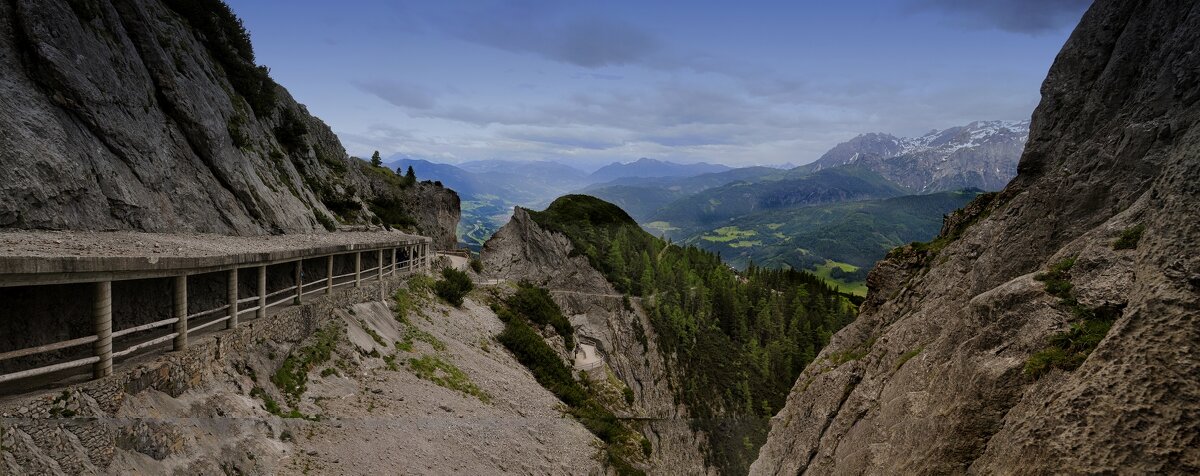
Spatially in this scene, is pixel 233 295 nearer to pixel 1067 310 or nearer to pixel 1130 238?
pixel 1067 310

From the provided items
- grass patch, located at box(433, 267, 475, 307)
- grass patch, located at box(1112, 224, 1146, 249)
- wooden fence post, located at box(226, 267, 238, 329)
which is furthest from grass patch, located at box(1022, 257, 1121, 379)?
grass patch, located at box(433, 267, 475, 307)

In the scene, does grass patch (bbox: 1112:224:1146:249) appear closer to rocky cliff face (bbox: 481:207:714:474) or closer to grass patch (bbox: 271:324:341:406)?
grass patch (bbox: 271:324:341:406)

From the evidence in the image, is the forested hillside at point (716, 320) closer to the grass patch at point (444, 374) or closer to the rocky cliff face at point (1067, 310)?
the grass patch at point (444, 374)

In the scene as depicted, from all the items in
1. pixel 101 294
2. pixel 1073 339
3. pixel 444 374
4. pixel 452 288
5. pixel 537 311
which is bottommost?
pixel 537 311

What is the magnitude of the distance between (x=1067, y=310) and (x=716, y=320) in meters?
58.7

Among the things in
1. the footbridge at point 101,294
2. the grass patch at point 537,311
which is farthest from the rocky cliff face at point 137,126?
the grass patch at point 537,311

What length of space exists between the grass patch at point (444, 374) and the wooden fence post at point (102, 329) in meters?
10.7

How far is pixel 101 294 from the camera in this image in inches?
311

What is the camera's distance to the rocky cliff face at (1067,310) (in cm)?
461

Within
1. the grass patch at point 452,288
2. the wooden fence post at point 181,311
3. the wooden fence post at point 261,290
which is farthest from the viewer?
the grass patch at point 452,288

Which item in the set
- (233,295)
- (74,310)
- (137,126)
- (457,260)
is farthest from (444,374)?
(457,260)

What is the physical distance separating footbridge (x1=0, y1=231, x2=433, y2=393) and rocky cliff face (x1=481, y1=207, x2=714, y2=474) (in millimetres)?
35238

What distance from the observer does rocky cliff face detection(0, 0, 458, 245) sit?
1171 centimetres

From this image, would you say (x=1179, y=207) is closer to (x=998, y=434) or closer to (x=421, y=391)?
(x=998, y=434)
